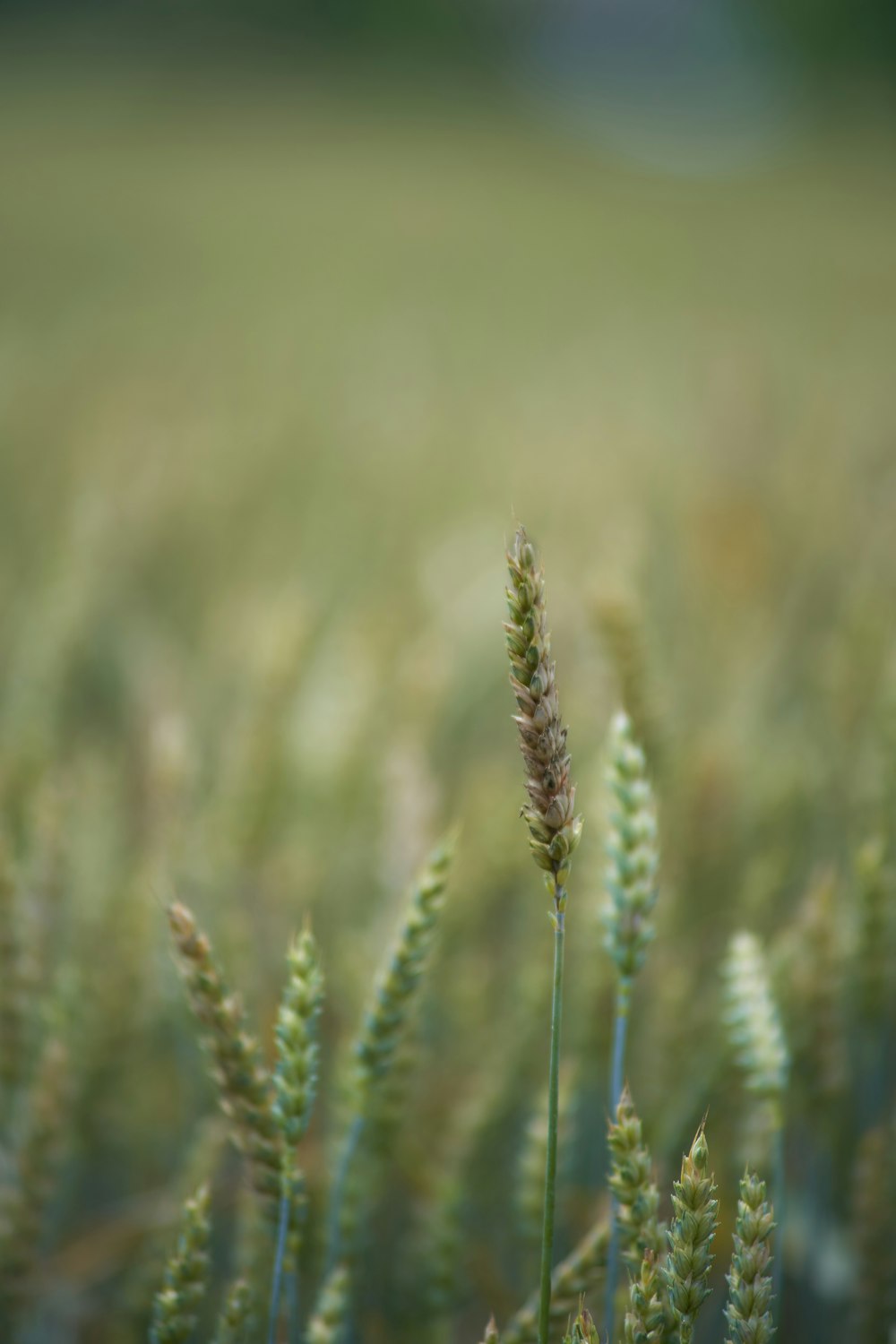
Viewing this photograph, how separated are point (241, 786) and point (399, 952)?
1.33 ft

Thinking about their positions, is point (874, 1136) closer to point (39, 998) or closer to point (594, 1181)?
point (594, 1181)

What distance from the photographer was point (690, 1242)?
1.28 ft

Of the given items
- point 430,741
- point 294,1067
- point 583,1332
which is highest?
point 430,741

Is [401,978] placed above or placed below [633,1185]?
above

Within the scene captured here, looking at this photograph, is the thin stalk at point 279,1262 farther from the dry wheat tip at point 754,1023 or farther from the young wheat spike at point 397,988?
the dry wheat tip at point 754,1023

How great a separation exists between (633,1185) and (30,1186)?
1.21ft

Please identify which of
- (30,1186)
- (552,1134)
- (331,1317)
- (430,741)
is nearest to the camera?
(552,1134)

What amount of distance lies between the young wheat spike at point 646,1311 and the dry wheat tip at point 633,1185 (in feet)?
0.05

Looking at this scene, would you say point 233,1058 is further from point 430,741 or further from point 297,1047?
point 430,741

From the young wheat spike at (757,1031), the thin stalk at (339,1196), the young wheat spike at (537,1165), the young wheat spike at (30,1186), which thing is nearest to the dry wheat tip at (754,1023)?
the young wheat spike at (757,1031)

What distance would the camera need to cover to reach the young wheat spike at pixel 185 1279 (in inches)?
17.3

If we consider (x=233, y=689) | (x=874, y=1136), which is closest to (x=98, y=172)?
(x=233, y=689)

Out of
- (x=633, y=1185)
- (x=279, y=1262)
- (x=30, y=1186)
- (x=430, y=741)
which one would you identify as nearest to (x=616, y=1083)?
(x=633, y=1185)

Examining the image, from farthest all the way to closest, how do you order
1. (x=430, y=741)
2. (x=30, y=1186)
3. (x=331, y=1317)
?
(x=430, y=741), (x=30, y=1186), (x=331, y=1317)
